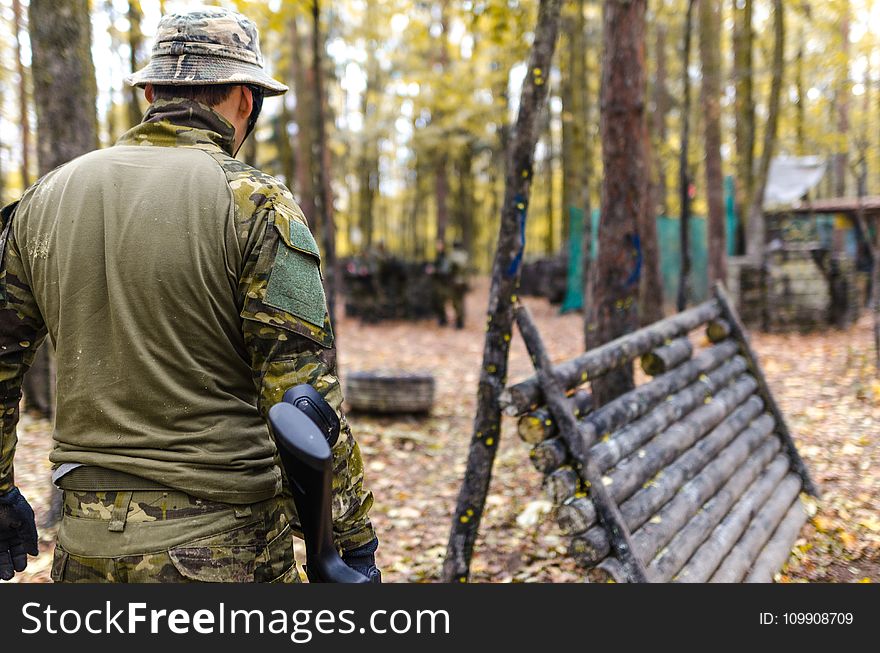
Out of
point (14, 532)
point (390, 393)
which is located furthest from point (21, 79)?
point (14, 532)

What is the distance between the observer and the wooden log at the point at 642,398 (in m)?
3.49

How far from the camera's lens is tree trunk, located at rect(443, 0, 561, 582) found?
3.88 m

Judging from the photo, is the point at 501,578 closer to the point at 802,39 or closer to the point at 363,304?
the point at 363,304

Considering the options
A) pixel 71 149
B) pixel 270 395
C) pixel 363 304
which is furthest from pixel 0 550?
pixel 363 304

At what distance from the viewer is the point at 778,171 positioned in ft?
63.8

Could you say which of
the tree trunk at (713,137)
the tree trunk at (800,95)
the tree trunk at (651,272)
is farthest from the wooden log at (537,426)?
the tree trunk at (800,95)

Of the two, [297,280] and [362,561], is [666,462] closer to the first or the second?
[362,561]

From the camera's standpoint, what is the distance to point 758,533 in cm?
427

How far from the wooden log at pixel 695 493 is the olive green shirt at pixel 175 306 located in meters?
2.08

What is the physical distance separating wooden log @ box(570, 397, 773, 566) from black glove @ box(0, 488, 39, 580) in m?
2.16

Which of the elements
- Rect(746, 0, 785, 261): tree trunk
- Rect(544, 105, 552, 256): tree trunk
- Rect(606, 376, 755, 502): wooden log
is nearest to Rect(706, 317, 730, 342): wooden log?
Rect(606, 376, 755, 502): wooden log

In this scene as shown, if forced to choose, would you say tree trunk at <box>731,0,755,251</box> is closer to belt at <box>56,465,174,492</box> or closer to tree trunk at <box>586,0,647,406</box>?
tree trunk at <box>586,0,647,406</box>

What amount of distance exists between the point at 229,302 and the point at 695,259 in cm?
1569

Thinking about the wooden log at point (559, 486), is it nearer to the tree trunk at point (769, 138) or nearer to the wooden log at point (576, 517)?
the wooden log at point (576, 517)
